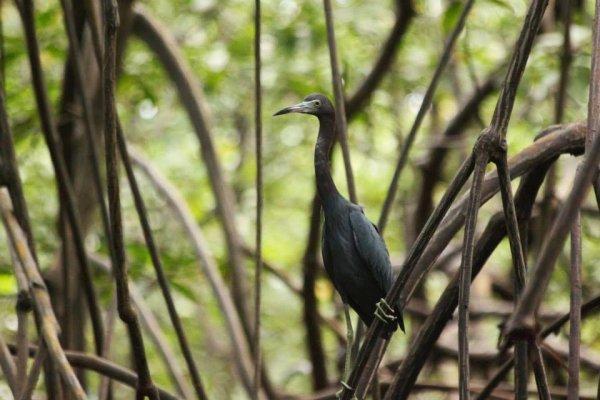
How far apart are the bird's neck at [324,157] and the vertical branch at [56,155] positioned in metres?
0.63

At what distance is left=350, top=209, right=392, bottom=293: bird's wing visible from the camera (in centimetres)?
246

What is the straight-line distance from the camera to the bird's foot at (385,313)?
2023 millimetres

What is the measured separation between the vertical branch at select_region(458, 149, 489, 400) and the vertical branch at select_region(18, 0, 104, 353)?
46.4 inches

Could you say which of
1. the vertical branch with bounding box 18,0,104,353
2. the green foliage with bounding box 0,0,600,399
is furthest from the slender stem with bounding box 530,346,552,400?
the green foliage with bounding box 0,0,600,399

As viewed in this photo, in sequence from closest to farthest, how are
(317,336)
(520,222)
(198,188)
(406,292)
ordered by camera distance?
(406,292) < (520,222) < (317,336) < (198,188)

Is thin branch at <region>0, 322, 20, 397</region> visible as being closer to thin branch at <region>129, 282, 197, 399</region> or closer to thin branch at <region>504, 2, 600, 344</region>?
thin branch at <region>129, 282, 197, 399</region>

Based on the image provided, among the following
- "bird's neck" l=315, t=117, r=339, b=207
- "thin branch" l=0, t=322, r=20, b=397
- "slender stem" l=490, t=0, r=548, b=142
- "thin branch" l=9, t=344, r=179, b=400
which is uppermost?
"slender stem" l=490, t=0, r=548, b=142

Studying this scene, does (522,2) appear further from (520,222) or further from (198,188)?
(520,222)

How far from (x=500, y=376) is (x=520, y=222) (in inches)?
16.1

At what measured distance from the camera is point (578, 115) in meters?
4.02

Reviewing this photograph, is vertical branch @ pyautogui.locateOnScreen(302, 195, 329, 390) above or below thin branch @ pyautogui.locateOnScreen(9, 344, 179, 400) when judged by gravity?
below

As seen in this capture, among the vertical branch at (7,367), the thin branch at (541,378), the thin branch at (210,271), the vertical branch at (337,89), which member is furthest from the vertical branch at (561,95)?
the vertical branch at (7,367)

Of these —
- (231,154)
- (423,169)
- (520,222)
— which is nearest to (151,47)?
(423,169)

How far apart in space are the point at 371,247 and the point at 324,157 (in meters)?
0.33
